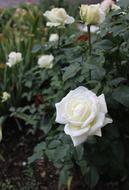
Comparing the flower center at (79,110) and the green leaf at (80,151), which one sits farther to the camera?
the green leaf at (80,151)

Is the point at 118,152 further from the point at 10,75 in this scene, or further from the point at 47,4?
the point at 47,4

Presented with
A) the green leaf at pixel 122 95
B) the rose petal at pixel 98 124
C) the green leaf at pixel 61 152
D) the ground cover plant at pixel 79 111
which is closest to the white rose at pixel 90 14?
the ground cover plant at pixel 79 111

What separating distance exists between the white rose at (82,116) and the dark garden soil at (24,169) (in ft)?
2.58

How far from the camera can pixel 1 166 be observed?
8.27 ft

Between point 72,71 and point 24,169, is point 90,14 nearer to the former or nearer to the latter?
point 72,71

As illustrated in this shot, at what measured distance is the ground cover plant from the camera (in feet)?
4.43

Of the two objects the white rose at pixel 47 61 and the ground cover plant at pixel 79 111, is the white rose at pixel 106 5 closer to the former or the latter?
the ground cover plant at pixel 79 111

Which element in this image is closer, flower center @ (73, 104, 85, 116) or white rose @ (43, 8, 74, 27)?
flower center @ (73, 104, 85, 116)

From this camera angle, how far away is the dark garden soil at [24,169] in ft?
7.61

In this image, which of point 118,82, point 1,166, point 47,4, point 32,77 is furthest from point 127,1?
point 47,4

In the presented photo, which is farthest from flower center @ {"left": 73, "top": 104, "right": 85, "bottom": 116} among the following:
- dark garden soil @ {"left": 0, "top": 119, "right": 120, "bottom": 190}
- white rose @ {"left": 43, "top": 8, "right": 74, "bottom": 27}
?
dark garden soil @ {"left": 0, "top": 119, "right": 120, "bottom": 190}

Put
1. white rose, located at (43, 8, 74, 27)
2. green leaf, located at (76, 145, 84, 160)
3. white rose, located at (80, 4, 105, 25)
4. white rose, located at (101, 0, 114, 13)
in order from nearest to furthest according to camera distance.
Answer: white rose, located at (80, 4, 105, 25) → green leaf, located at (76, 145, 84, 160) → white rose, located at (101, 0, 114, 13) → white rose, located at (43, 8, 74, 27)

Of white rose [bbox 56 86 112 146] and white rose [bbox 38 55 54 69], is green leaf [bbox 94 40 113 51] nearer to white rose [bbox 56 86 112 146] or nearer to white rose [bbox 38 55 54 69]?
white rose [bbox 56 86 112 146]

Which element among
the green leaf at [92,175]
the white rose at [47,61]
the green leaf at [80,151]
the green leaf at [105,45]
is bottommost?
the green leaf at [92,175]
